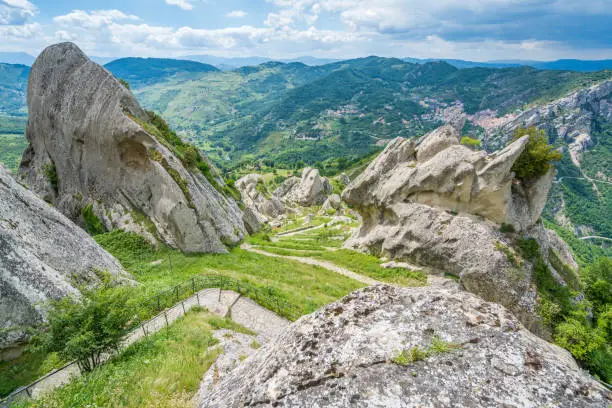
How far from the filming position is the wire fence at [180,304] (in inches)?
511

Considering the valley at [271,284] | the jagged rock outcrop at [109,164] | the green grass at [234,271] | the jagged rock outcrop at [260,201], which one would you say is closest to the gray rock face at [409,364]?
the valley at [271,284]

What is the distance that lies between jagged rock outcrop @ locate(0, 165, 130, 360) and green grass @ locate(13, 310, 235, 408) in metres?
4.26

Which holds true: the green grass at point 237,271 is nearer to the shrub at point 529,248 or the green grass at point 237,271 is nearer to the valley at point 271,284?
the valley at point 271,284

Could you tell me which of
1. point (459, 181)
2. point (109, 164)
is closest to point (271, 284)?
point (459, 181)

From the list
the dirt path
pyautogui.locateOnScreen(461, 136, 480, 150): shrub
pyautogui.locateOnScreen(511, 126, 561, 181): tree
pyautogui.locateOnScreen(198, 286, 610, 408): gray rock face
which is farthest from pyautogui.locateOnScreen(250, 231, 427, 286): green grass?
pyautogui.locateOnScreen(198, 286, 610, 408): gray rock face

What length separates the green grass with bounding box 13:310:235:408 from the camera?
31.8ft

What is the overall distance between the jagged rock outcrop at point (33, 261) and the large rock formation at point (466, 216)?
Answer: 29.3 m

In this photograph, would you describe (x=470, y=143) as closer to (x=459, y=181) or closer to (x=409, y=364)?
(x=459, y=181)

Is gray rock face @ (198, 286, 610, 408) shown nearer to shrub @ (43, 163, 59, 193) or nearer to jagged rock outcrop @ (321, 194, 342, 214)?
shrub @ (43, 163, 59, 193)

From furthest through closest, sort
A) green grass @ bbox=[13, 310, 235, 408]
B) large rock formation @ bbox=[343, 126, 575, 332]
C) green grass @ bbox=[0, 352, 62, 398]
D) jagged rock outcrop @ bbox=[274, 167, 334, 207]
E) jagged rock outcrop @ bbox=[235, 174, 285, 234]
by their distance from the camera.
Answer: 1. jagged rock outcrop @ bbox=[274, 167, 334, 207]
2. jagged rock outcrop @ bbox=[235, 174, 285, 234]
3. large rock formation @ bbox=[343, 126, 575, 332]
4. green grass @ bbox=[0, 352, 62, 398]
5. green grass @ bbox=[13, 310, 235, 408]

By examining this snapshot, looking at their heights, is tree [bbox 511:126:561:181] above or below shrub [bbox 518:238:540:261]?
above

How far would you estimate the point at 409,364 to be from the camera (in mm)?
6234

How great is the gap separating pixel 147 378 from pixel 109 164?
32238mm

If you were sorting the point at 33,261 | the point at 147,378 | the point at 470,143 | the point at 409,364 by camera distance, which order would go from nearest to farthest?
the point at 409,364 → the point at 147,378 → the point at 33,261 → the point at 470,143
